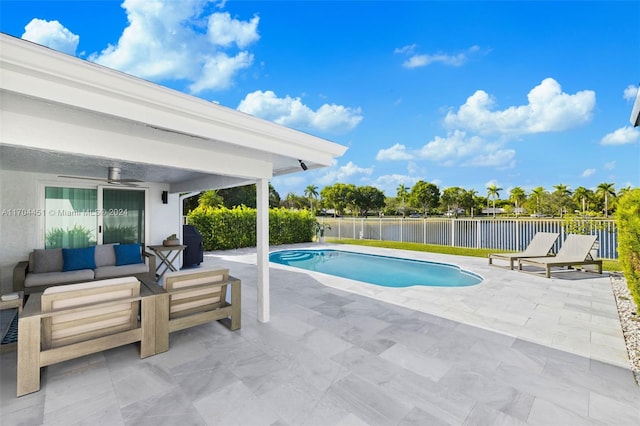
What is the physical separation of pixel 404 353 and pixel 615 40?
69.9 ft

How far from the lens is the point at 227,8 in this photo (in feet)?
34.5

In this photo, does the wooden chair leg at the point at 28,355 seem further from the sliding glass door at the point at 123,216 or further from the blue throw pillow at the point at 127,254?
the sliding glass door at the point at 123,216

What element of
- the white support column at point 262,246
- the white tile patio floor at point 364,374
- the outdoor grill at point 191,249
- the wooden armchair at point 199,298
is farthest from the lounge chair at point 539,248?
the outdoor grill at point 191,249

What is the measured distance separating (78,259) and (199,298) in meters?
3.50

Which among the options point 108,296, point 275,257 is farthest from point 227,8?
point 108,296

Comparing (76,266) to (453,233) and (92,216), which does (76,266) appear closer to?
(92,216)

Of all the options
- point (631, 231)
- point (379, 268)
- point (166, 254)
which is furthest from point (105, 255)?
point (631, 231)

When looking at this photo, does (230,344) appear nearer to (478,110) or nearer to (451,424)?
(451,424)

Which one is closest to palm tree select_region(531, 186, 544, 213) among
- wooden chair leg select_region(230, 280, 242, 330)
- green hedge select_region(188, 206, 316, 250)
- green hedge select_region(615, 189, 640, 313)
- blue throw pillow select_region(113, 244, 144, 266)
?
green hedge select_region(188, 206, 316, 250)

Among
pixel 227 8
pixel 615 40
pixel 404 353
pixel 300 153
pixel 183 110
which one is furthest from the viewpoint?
pixel 615 40

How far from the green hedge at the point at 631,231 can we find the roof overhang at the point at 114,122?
4427mm

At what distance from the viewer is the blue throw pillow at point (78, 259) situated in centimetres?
568

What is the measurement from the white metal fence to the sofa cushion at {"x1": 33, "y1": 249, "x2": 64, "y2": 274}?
13402 millimetres

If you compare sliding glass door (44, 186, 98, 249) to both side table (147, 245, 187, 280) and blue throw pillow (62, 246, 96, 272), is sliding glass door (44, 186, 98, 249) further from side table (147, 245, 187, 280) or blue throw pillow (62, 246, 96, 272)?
side table (147, 245, 187, 280)
